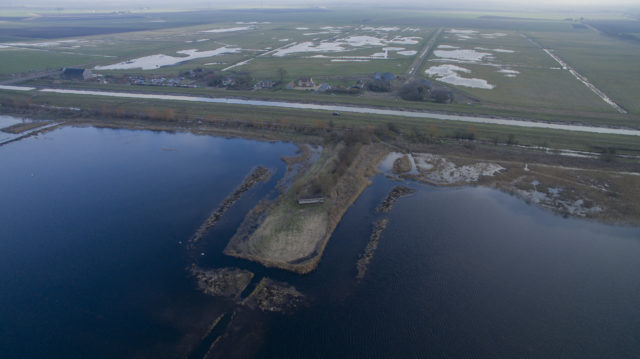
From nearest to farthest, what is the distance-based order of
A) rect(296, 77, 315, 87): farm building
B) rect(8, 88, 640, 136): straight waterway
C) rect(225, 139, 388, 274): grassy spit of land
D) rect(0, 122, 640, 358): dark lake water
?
rect(0, 122, 640, 358): dark lake water < rect(225, 139, 388, 274): grassy spit of land < rect(8, 88, 640, 136): straight waterway < rect(296, 77, 315, 87): farm building

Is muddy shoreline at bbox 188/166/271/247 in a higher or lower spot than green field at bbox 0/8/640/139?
lower

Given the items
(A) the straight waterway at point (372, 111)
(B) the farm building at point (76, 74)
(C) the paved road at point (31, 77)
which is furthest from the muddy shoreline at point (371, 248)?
(C) the paved road at point (31, 77)

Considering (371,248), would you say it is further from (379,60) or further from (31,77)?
(31,77)

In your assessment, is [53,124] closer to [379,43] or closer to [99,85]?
[99,85]

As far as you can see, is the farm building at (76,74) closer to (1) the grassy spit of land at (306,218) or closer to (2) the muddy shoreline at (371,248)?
(1) the grassy spit of land at (306,218)

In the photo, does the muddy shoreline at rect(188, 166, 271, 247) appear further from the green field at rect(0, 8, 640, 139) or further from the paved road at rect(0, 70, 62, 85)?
the paved road at rect(0, 70, 62, 85)

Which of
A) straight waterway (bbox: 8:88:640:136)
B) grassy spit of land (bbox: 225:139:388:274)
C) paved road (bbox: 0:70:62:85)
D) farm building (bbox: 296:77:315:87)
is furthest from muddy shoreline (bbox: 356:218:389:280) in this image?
paved road (bbox: 0:70:62:85)

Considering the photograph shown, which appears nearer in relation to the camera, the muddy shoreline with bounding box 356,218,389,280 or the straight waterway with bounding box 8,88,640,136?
the muddy shoreline with bounding box 356,218,389,280

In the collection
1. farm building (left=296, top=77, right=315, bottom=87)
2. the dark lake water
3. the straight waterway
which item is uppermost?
farm building (left=296, top=77, right=315, bottom=87)

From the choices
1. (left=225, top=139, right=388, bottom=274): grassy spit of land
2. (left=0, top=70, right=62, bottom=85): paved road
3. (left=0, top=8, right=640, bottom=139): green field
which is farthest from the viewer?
(left=0, top=70, right=62, bottom=85): paved road
